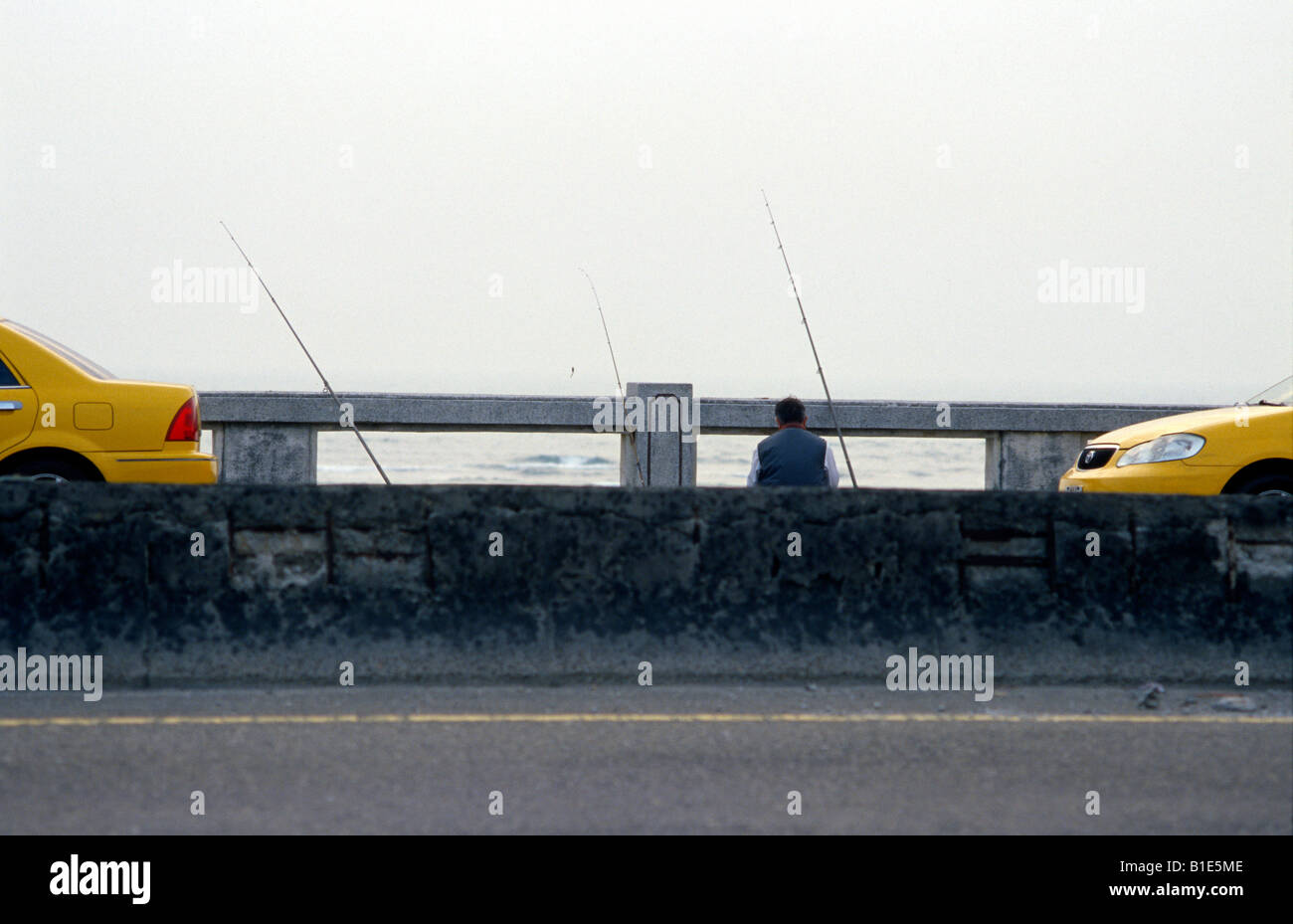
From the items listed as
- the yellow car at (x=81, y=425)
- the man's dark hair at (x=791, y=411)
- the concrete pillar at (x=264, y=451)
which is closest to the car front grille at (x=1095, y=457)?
the man's dark hair at (x=791, y=411)

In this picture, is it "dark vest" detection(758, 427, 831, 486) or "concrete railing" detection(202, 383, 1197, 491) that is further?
"concrete railing" detection(202, 383, 1197, 491)

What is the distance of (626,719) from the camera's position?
19.8 ft

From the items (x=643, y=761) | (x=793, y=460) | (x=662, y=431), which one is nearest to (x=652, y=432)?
(x=662, y=431)

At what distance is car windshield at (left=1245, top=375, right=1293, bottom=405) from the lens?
1040cm

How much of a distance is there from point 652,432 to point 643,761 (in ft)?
27.0

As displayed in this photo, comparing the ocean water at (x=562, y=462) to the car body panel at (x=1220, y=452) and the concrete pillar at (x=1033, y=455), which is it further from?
the car body panel at (x=1220, y=452)

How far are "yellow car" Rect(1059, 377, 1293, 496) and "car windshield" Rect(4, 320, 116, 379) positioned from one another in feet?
23.1

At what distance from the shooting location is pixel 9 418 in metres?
9.32

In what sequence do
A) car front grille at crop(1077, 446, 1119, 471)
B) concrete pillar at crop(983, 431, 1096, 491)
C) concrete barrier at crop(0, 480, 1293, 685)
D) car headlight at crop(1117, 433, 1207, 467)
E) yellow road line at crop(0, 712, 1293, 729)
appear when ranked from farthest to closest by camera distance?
concrete pillar at crop(983, 431, 1096, 491), car front grille at crop(1077, 446, 1119, 471), car headlight at crop(1117, 433, 1207, 467), concrete barrier at crop(0, 480, 1293, 685), yellow road line at crop(0, 712, 1293, 729)

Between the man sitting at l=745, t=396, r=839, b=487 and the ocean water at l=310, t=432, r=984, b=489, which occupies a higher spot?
the ocean water at l=310, t=432, r=984, b=489
